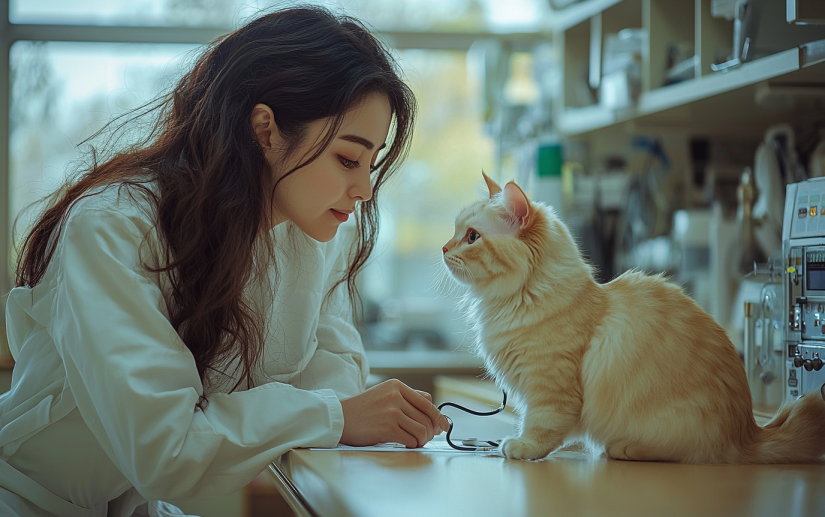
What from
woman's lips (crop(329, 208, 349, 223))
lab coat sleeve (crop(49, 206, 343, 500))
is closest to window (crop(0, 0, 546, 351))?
woman's lips (crop(329, 208, 349, 223))

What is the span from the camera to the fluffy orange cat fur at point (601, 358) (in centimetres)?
86

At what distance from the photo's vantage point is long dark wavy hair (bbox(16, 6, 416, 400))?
919mm

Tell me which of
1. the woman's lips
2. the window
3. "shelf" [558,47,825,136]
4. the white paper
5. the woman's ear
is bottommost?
the white paper

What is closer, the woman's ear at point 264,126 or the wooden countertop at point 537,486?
the wooden countertop at point 537,486

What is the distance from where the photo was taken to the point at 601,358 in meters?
0.87

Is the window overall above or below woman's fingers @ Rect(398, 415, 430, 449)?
above

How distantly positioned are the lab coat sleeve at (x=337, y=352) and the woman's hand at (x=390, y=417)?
167 mm

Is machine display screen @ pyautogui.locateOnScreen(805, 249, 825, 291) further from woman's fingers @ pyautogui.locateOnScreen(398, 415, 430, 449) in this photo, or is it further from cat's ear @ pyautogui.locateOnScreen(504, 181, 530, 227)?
woman's fingers @ pyautogui.locateOnScreen(398, 415, 430, 449)

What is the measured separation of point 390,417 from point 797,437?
0.54m

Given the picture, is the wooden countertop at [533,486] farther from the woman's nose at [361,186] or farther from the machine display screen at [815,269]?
the woman's nose at [361,186]

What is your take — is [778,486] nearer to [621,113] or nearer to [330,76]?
[330,76]

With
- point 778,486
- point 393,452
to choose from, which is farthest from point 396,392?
point 778,486

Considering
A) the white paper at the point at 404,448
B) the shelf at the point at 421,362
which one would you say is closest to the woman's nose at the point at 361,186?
the white paper at the point at 404,448

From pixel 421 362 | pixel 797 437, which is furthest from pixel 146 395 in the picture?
pixel 421 362
